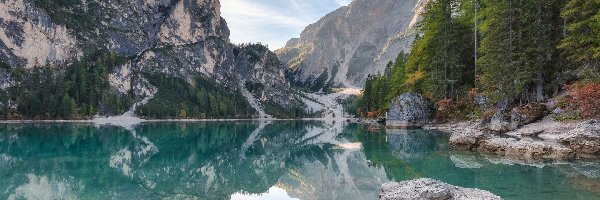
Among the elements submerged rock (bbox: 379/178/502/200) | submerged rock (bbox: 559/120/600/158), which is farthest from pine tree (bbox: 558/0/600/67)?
submerged rock (bbox: 379/178/502/200)

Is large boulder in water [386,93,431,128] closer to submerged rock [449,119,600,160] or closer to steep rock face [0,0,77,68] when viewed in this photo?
submerged rock [449,119,600,160]

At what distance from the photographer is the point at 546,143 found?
74.8ft

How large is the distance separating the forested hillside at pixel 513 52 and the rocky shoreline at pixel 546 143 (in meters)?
2.71

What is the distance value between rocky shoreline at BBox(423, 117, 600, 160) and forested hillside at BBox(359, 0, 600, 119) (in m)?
2.71

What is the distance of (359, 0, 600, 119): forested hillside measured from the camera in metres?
28.7

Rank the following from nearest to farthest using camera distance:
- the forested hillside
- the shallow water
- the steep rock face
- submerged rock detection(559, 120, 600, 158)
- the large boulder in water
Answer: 1. the shallow water
2. submerged rock detection(559, 120, 600, 158)
3. the forested hillside
4. the large boulder in water
5. the steep rock face

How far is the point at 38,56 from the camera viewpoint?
179m

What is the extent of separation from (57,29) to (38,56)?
17107 mm

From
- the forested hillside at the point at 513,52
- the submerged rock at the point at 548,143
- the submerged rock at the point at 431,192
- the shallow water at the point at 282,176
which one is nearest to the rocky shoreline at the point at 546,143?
the submerged rock at the point at 548,143

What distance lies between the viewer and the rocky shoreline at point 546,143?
21406 millimetres

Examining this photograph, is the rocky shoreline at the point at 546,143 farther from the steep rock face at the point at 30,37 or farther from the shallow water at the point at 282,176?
the steep rock face at the point at 30,37

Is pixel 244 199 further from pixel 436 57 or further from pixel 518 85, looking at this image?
pixel 436 57

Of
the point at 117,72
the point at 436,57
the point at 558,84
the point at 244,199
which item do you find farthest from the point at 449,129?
the point at 117,72

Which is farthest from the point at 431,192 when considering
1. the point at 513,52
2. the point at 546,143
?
the point at 513,52
